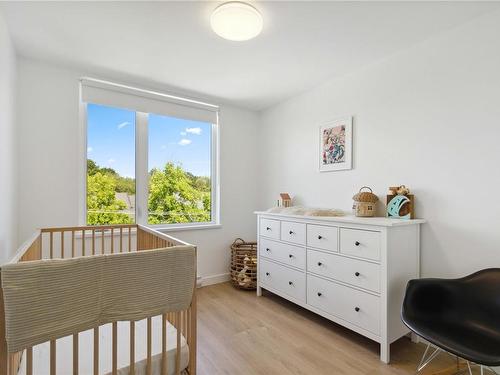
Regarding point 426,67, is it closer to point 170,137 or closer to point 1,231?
point 170,137

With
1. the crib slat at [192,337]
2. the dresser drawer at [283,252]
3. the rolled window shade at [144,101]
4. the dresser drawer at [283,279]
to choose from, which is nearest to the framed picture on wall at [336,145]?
the dresser drawer at [283,252]

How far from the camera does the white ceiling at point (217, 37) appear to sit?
1.73m

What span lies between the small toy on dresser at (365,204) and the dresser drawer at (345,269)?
43 centimetres

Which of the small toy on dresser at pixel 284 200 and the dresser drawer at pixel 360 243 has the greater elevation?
the small toy on dresser at pixel 284 200

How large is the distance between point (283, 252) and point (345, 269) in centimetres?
75

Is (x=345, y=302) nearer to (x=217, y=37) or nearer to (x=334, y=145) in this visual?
(x=334, y=145)

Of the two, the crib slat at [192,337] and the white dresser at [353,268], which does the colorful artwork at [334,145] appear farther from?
the crib slat at [192,337]

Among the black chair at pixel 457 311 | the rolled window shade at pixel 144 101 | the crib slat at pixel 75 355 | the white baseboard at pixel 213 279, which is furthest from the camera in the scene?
the white baseboard at pixel 213 279

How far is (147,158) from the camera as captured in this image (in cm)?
307

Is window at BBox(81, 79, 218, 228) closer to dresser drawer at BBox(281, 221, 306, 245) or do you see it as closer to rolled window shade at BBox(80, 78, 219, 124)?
rolled window shade at BBox(80, 78, 219, 124)

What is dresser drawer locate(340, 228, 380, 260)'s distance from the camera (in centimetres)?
195

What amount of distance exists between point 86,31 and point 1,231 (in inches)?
58.4

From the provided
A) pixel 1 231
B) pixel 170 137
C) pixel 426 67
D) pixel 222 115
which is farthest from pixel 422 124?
pixel 1 231

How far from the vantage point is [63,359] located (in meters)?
1.22
